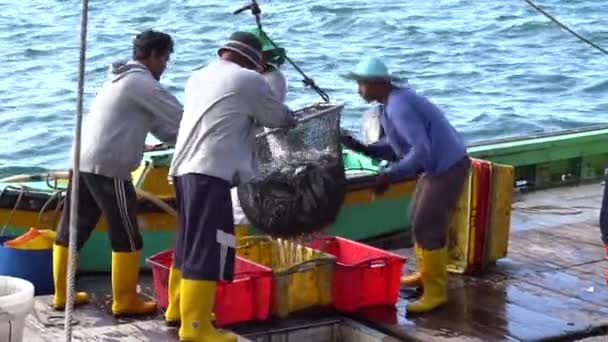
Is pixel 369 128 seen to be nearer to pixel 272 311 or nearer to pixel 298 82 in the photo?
pixel 272 311

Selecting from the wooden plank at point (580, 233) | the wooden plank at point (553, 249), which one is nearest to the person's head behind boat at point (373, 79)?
the wooden plank at point (553, 249)

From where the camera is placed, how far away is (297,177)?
22.5 feet

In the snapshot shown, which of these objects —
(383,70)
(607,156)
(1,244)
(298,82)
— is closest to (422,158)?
(383,70)

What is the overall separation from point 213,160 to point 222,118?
0.22 metres

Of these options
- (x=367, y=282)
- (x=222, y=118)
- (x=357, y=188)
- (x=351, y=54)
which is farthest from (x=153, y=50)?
(x=351, y=54)

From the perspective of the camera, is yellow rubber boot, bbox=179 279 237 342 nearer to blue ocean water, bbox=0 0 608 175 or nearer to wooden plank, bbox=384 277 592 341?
wooden plank, bbox=384 277 592 341

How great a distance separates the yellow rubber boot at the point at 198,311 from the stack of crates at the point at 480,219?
7.42 feet

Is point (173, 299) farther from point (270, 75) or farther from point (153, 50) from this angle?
point (270, 75)

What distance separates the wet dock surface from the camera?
6742 millimetres

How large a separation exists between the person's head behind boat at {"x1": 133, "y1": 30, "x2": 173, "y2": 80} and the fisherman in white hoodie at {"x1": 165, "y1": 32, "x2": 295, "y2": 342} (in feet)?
1.75

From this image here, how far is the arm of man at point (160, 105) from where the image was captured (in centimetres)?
664

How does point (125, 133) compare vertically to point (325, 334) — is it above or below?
above

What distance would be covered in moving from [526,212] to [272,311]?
11.9 ft

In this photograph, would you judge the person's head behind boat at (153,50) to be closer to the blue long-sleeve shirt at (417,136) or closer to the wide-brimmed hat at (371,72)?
the wide-brimmed hat at (371,72)
